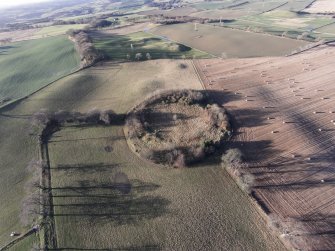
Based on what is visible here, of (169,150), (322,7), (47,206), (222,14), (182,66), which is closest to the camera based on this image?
(47,206)

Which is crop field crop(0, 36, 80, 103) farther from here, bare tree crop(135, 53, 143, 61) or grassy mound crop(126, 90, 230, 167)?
grassy mound crop(126, 90, 230, 167)

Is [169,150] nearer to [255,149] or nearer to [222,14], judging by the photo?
[255,149]

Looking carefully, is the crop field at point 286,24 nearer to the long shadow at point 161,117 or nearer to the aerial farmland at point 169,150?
the aerial farmland at point 169,150

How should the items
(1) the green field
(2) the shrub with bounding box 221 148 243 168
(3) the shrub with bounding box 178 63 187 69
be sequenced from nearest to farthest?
1. (2) the shrub with bounding box 221 148 243 168
2. (3) the shrub with bounding box 178 63 187 69
3. (1) the green field

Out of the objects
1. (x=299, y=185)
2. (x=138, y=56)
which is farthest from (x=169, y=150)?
(x=138, y=56)

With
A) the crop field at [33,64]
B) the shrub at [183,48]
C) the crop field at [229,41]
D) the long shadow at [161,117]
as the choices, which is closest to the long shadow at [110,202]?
the long shadow at [161,117]

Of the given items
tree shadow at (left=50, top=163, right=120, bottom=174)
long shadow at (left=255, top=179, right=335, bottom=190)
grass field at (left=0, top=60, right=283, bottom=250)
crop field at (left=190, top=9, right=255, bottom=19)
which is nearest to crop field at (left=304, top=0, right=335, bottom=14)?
crop field at (left=190, top=9, right=255, bottom=19)
